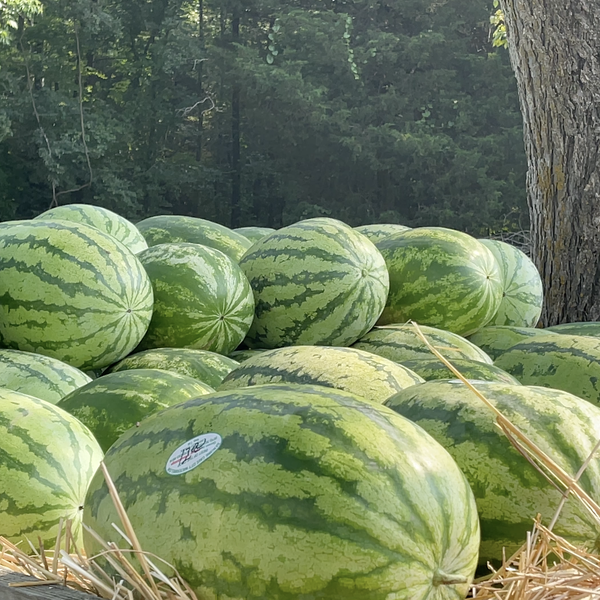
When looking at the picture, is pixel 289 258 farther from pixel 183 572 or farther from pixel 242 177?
pixel 242 177

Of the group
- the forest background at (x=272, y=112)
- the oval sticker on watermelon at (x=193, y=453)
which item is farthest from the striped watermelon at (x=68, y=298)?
the forest background at (x=272, y=112)

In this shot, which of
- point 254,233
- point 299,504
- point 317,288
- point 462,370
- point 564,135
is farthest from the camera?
point 564,135

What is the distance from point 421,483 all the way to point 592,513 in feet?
0.98

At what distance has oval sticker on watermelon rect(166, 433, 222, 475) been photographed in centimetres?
99

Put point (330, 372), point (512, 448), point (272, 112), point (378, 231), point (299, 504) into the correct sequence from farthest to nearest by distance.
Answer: point (272, 112), point (378, 231), point (330, 372), point (512, 448), point (299, 504)

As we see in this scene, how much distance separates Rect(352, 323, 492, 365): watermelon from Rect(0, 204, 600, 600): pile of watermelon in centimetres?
1

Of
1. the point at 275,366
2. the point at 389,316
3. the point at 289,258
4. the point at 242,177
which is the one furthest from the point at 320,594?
the point at 242,177

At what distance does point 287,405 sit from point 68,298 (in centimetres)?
125

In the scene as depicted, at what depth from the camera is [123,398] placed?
1842 millimetres

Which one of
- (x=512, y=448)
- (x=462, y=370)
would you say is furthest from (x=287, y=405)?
(x=462, y=370)

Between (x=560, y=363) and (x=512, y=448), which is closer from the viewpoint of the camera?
(x=512, y=448)

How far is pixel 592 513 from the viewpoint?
1.09 metres

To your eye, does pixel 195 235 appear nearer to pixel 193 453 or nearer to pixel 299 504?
pixel 193 453

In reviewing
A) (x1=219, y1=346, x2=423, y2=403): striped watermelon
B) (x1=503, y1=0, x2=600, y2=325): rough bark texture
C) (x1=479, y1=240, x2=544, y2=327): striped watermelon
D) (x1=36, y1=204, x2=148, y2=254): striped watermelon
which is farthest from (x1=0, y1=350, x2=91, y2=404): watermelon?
(x1=503, y1=0, x2=600, y2=325): rough bark texture
